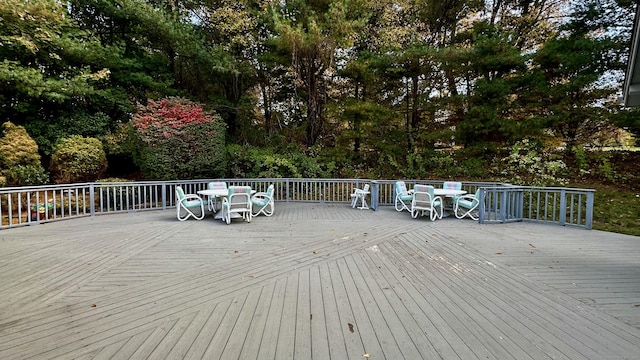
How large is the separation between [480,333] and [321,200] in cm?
717

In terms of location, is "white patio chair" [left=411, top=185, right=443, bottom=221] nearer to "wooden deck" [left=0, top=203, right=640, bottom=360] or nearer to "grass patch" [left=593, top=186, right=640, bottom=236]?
"wooden deck" [left=0, top=203, right=640, bottom=360]

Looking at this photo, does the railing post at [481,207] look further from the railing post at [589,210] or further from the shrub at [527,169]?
the shrub at [527,169]

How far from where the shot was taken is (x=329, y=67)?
11516 mm

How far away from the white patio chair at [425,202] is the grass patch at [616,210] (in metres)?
3.29

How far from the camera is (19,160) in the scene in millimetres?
8039

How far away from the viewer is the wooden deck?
2.08 metres

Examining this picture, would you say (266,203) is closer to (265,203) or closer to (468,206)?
(265,203)

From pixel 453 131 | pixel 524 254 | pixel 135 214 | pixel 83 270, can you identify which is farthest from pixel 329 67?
pixel 83 270

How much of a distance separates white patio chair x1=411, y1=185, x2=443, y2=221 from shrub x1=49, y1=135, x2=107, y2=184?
9345 millimetres

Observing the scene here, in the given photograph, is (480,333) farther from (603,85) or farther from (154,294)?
(603,85)

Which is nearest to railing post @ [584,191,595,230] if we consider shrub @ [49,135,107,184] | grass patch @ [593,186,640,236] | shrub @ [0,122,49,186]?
grass patch @ [593,186,640,236]

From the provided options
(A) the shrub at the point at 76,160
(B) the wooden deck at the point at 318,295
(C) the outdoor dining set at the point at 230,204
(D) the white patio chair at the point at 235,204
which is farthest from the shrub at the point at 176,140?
(B) the wooden deck at the point at 318,295

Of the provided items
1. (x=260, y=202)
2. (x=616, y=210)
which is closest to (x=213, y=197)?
(x=260, y=202)

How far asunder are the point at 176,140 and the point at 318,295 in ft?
25.5
